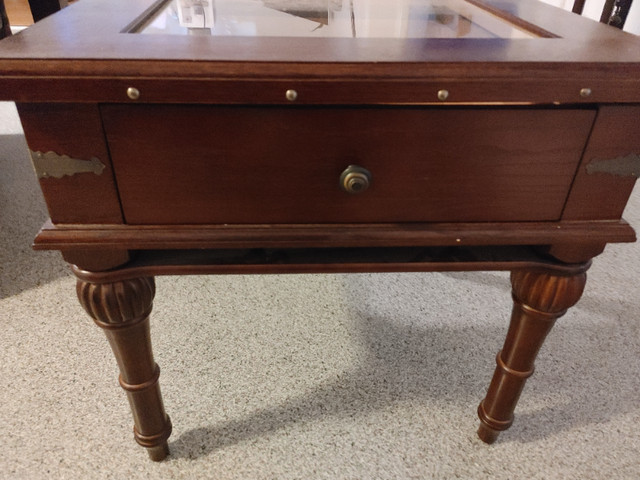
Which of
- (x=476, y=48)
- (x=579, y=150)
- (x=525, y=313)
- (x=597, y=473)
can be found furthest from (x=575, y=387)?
(x=476, y=48)

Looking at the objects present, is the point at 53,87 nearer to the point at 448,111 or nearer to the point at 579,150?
the point at 448,111

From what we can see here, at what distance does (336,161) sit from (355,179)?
26mm

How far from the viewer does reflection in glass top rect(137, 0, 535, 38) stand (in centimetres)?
53

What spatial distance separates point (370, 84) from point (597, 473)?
2.07ft

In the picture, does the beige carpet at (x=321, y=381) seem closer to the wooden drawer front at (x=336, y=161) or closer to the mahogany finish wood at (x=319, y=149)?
the mahogany finish wood at (x=319, y=149)

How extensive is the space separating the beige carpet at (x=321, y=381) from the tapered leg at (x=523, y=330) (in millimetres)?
66

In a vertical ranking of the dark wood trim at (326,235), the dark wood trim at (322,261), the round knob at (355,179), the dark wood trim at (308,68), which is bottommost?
the dark wood trim at (322,261)

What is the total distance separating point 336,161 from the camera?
0.46 metres

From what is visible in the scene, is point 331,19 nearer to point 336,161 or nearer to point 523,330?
point 336,161

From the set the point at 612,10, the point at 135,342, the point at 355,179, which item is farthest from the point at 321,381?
the point at 612,10

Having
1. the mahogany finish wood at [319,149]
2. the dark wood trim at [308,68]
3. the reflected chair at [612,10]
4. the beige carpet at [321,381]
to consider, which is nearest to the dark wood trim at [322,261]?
the mahogany finish wood at [319,149]

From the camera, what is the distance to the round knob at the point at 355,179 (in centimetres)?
46

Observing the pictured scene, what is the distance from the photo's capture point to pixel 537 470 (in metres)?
0.70

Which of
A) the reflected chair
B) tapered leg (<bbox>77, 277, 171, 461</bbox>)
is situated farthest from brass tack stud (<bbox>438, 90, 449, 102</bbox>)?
the reflected chair
